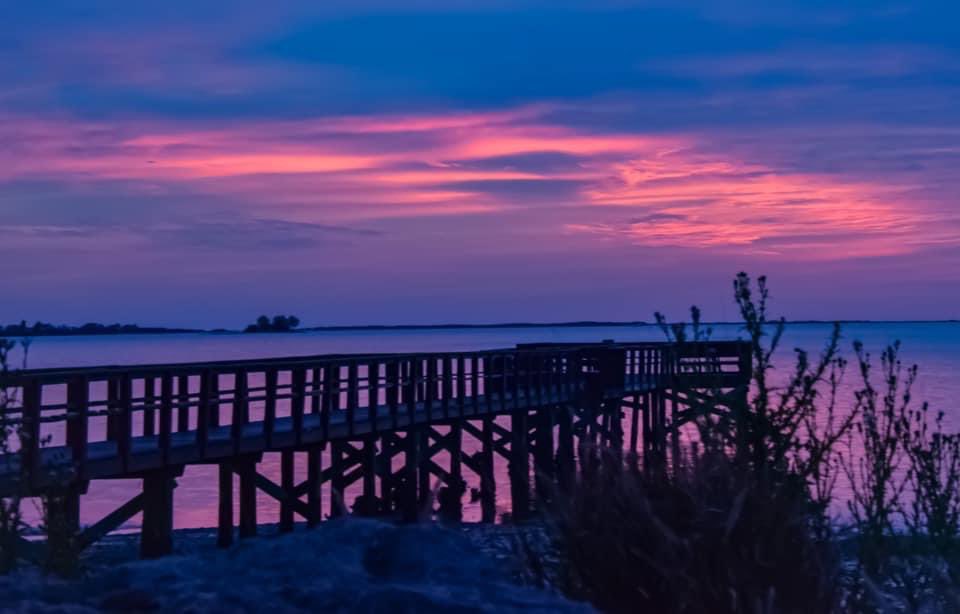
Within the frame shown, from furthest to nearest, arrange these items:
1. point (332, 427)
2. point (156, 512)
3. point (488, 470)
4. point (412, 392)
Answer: point (488, 470) < point (412, 392) < point (332, 427) < point (156, 512)

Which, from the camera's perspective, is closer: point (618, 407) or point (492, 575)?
point (492, 575)

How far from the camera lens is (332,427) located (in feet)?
71.3

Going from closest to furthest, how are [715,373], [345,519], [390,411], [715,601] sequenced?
[345,519], [715,601], [715,373], [390,411]

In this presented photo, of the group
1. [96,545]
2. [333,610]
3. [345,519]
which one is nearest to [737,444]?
[345,519]

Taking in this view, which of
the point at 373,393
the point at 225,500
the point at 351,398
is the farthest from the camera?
the point at 373,393

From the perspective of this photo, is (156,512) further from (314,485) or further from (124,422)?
(314,485)

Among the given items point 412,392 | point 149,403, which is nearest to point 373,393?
point 412,392

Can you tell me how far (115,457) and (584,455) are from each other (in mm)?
10479

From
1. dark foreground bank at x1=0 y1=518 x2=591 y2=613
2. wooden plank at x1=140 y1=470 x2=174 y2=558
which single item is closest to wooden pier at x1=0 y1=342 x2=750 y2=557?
wooden plank at x1=140 y1=470 x2=174 y2=558

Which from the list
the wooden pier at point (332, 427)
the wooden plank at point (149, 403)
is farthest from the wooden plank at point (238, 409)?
the wooden plank at point (149, 403)

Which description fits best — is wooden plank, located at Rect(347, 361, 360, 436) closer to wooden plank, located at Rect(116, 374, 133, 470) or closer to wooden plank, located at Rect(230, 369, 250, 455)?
wooden plank, located at Rect(230, 369, 250, 455)

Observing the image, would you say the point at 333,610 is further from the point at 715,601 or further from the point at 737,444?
the point at 737,444

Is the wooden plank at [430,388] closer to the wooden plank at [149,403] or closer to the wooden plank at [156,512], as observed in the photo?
the wooden plank at [149,403]

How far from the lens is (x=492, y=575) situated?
396 cm
